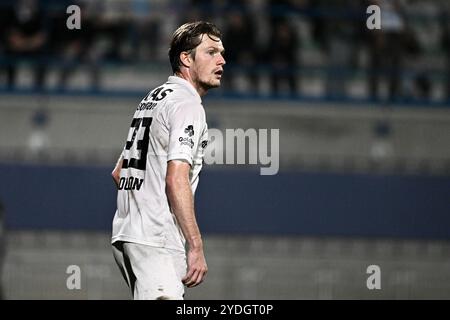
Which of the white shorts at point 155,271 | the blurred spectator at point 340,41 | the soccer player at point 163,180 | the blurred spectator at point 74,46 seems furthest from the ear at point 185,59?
the blurred spectator at point 340,41

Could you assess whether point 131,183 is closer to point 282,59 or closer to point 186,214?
point 186,214

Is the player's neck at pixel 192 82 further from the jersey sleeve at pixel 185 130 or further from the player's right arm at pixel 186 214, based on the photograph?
the player's right arm at pixel 186 214

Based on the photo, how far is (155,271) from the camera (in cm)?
547

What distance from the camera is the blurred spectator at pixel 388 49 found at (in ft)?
45.4

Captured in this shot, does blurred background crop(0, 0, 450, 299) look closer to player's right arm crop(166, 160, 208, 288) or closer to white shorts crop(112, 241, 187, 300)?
white shorts crop(112, 241, 187, 300)

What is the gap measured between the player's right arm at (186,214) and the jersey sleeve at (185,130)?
46 mm

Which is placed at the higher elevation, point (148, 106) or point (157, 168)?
point (148, 106)

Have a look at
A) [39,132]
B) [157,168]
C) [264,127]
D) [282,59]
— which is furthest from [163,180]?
[282,59]

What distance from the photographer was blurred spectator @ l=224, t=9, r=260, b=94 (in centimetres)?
1362

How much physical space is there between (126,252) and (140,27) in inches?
344

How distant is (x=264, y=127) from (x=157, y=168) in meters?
7.70
